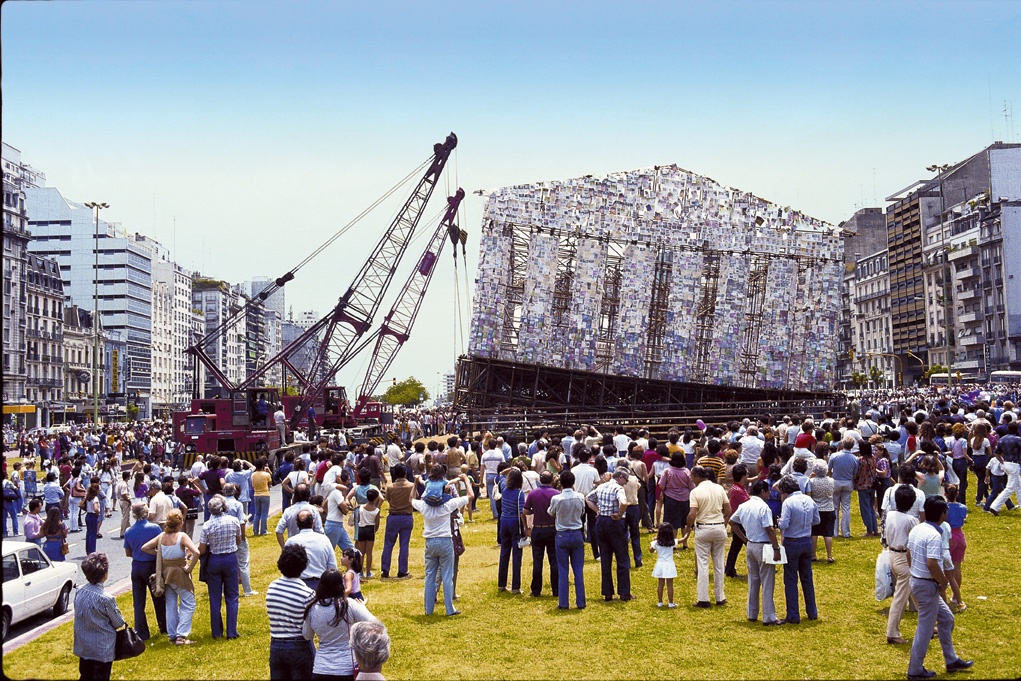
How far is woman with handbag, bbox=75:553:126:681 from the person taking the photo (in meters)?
9.71

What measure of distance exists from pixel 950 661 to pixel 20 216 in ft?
350

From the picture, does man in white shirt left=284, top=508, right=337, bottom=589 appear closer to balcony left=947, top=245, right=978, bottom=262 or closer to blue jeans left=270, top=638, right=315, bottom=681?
blue jeans left=270, top=638, right=315, bottom=681

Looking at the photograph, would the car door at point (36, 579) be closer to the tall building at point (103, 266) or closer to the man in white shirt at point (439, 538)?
the man in white shirt at point (439, 538)

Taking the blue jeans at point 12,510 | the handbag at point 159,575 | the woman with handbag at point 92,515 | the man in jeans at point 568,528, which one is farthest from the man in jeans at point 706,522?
the blue jeans at point 12,510

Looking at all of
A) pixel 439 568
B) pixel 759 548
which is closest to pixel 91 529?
pixel 439 568

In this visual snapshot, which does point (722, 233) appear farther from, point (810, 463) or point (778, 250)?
point (810, 463)

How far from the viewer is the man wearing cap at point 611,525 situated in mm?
13820

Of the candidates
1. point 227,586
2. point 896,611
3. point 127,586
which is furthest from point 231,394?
point 896,611

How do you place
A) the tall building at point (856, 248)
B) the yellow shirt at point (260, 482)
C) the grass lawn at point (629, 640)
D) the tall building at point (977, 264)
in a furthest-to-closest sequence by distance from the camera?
the tall building at point (856, 248) → the tall building at point (977, 264) → the yellow shirt at point (260, 482) → the grass lawn at point (629, 640)

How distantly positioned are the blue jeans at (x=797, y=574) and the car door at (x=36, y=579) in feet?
35.1

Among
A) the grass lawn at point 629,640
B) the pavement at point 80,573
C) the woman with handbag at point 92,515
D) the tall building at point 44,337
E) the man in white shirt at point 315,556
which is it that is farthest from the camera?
the tall building at point 44,337

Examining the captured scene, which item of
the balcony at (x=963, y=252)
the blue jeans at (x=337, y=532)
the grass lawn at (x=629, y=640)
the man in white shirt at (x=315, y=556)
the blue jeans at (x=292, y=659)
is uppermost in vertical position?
the balcony at (x=963, y=252)

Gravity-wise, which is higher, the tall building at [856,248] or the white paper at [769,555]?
the tall building at [856,248]

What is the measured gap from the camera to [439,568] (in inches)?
547
